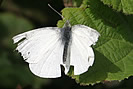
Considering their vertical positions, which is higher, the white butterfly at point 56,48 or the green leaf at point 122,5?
the green leaf at point 122,5

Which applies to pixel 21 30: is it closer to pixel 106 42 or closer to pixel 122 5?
pixel 106 42

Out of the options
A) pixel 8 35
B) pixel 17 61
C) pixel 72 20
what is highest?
pixel 72 20

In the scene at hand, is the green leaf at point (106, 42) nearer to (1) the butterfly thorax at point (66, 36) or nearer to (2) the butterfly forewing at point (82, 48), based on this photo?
(1) the butterfly thorax at point (66, 36)

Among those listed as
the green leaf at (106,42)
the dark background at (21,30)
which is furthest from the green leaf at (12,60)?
the green leaf at (106,42)

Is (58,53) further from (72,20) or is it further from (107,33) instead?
(107,33)

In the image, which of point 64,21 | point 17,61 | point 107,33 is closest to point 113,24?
point 107,33

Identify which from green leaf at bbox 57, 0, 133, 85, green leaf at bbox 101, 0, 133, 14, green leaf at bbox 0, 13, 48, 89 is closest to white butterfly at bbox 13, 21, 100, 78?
green leaf at bbox 57, 0, 133, 85
